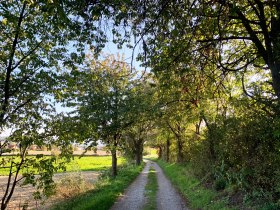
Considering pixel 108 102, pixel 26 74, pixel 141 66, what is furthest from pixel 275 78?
pixel 108 102

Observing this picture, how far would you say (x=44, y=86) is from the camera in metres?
8.38

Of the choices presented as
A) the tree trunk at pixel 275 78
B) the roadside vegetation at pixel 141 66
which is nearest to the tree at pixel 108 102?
the roadside vegetation at pixel 141 66

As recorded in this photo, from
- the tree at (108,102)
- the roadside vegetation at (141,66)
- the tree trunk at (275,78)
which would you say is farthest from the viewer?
the tree at (108,102)

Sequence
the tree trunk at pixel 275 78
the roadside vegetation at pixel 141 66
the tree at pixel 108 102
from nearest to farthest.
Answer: the roadside vegetation at pixel 141 66 < the tree trunk at pixel 275 78 < the tree at pixel 108 102

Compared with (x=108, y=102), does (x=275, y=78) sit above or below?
below

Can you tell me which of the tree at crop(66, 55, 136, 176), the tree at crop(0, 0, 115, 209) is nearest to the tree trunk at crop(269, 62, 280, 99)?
the tree at crop(0, 0, 115, 209)

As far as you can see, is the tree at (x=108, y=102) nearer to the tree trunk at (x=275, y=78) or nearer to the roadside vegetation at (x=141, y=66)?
the roadside vegetation at (x=141, y=66)

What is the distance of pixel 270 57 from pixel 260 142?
3.10 meters

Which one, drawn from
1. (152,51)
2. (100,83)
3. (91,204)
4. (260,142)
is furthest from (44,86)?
(100,83)

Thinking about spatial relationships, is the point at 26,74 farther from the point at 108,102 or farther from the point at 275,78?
the point at 108,102

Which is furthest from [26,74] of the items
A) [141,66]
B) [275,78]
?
[275,78]

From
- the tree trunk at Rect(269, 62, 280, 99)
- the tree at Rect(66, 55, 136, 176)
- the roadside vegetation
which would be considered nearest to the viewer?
the roadside vegetation

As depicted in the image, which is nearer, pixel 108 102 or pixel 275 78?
pixel 275 78

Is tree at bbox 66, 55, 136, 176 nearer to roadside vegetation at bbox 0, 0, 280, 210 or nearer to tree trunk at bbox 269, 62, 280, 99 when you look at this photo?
roadside vegetation at bbox 0, 0, 280, 210
